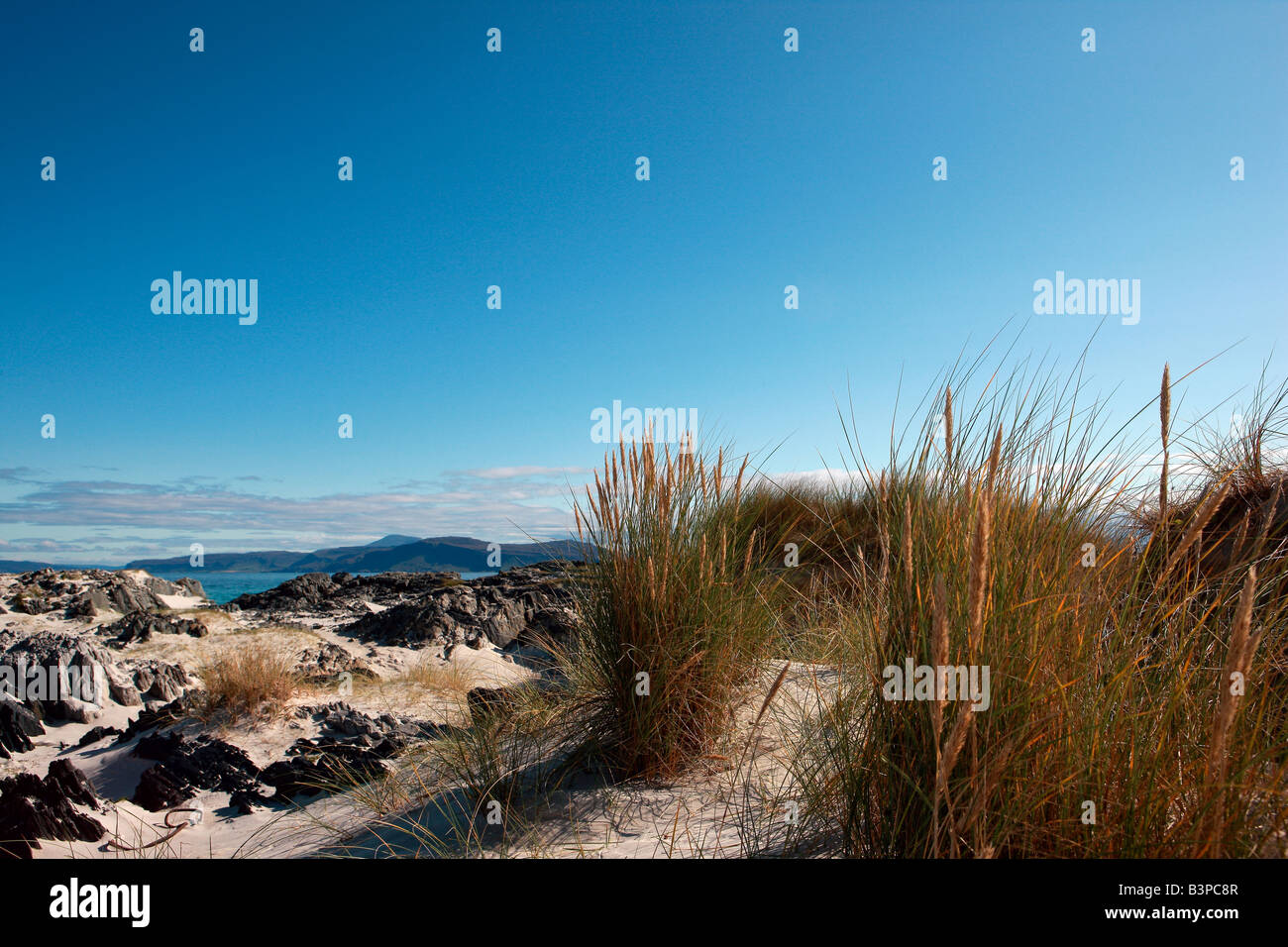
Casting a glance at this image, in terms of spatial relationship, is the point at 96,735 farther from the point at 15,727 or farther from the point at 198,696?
the point at 198,696

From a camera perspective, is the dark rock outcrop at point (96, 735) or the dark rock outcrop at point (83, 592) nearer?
the dark rock outcrop at point (96, 735)

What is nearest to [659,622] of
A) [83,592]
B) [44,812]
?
[44,812]

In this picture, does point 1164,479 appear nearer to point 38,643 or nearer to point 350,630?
point 38,643

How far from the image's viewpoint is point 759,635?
4238mm

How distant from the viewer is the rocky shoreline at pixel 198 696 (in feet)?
15.0

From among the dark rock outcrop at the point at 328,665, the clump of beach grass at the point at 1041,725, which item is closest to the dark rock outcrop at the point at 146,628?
the dark rock outcrop at the point at 328,665

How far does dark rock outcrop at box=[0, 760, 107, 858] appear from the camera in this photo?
390 cm

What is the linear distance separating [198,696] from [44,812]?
2500 mm

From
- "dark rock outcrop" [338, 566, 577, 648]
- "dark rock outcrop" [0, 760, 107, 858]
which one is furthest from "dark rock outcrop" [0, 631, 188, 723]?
"dark rock outcrop" [338, 566, 577, 648]

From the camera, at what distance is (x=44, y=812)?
406 cm

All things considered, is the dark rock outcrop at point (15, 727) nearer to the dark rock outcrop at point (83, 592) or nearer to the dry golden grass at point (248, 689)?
the dry golden grass at point (248, 689)

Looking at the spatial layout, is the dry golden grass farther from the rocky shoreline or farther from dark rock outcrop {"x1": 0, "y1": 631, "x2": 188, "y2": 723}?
dark rock outcrop {"x1": 0, "y1": 631, "x2": 188, "y2": 723}
